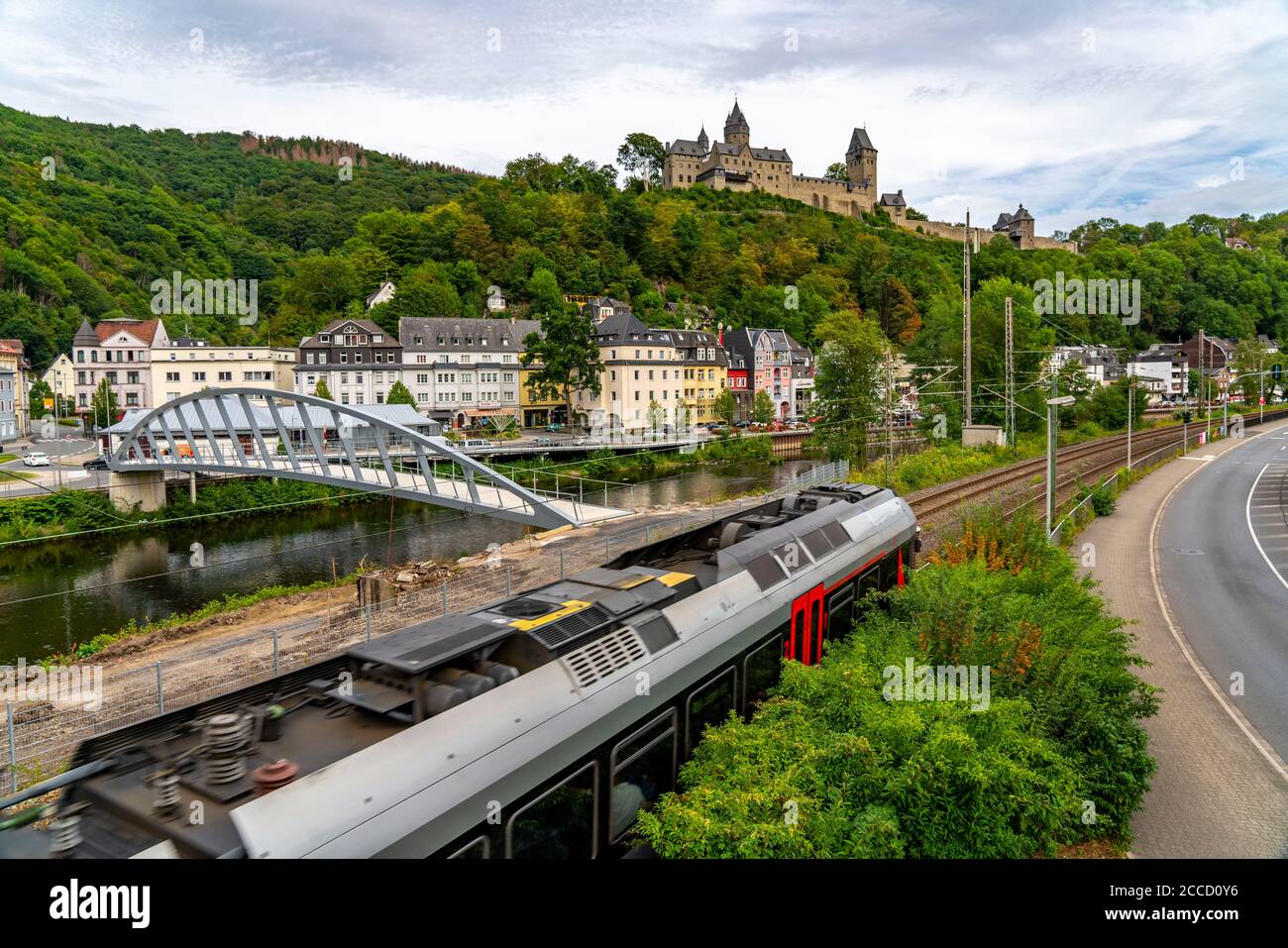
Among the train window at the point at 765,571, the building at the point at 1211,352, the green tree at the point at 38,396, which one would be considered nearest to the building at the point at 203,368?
the green tree at the point at 38,396

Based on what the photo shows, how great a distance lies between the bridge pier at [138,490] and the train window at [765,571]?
1590 inches

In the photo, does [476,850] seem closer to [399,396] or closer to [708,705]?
[708,705]

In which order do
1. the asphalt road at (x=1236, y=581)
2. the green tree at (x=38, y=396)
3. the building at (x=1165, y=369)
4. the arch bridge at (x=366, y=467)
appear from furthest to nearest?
1. the building at (x=1165, y=369)
2. the green tree at (x=38, y=396)
3. the arch bridge at (x=366, y=467)
4. the asphalt road at (x=1236, y=581)

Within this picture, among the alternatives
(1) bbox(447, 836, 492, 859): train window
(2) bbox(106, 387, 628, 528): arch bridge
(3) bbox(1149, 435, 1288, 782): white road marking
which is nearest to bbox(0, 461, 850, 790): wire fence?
(2) bbox(106, 387, 628, 528): arch bridge

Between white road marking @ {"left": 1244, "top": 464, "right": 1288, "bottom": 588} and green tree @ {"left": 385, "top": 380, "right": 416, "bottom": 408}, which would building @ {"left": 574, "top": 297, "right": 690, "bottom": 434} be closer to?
green tree @ {"left": 385, "top": 380, "right": 416, "bottom": 408}

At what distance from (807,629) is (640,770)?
390 cm

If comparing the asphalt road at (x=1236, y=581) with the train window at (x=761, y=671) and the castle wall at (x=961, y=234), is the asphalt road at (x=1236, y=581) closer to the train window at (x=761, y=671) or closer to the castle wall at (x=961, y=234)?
the train window at (x=761, y=671)

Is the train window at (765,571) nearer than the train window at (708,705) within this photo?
No

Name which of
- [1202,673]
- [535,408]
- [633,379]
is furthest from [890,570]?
[535,408]

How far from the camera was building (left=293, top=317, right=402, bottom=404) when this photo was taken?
212 feet

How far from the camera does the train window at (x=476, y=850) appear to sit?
4715 mm

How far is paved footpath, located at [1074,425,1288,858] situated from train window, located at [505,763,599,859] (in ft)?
19.4

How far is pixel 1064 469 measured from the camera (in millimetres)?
37812
